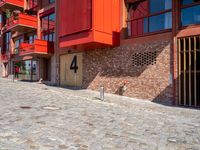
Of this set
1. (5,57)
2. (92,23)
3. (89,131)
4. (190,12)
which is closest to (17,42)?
(5,57)

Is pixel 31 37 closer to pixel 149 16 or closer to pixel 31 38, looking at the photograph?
pixel 31 38

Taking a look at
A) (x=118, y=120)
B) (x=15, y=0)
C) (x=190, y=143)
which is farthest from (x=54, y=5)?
(x=190, y=143)

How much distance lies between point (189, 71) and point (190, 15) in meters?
3.44

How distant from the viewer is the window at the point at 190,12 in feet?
48.5

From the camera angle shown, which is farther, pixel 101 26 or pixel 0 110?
pixel 101 26

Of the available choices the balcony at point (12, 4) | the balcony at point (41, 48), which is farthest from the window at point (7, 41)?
the balcony at point (41, 48)

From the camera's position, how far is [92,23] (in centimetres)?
1747

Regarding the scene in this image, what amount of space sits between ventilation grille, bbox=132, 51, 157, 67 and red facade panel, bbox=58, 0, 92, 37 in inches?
157

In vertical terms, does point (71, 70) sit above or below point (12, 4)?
below

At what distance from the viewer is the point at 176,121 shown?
10312mm

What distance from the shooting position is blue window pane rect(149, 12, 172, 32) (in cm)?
1628

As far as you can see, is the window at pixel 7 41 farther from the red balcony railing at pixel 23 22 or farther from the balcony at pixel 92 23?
the balcony at pixel 92 23

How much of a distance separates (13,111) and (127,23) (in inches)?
473

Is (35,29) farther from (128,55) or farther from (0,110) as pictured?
(0,110)
